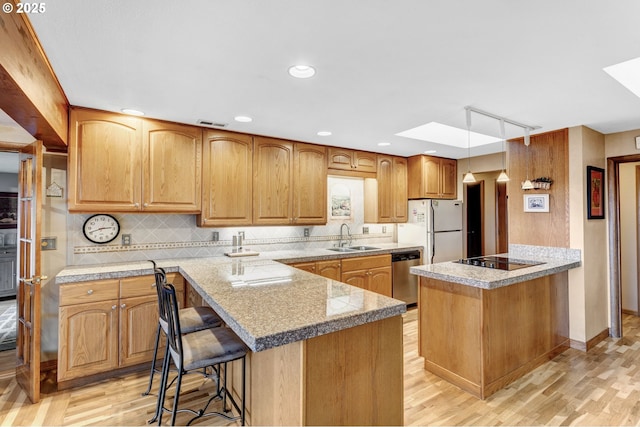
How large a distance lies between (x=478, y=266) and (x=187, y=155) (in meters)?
2.90

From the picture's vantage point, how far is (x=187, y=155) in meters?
3.10

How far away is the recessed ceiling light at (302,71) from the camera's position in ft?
6.26

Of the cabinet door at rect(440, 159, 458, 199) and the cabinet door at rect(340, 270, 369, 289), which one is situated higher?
the cabinet door at rect(440, 159, 458, 199)

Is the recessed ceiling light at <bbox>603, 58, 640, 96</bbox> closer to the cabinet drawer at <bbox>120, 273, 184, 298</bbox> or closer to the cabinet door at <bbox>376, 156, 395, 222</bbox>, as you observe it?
the cabinet door at <bbox>376, 156, 395, 222</bbox>

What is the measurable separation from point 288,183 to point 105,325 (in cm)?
Result: 218

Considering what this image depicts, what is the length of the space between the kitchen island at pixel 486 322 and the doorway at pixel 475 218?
2.33 metres

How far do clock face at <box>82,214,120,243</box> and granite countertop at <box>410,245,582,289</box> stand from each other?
2.82 metres

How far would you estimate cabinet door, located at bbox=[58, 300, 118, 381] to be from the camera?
2426 millimetres

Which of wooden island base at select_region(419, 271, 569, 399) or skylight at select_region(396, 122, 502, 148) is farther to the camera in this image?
skylight at select_region(396, 122, 502, 148)

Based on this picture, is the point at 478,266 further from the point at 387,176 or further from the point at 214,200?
the point at 214,200

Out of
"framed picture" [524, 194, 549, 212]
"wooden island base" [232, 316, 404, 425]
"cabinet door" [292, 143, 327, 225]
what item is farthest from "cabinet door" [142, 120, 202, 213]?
"framed picture" [524, 194, 549, 212]

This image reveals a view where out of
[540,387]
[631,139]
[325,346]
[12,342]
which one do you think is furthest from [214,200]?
[631,139]

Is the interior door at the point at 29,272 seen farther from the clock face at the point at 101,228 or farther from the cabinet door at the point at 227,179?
the cabinet door at the point at 227,179

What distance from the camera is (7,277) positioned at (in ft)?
15.9
